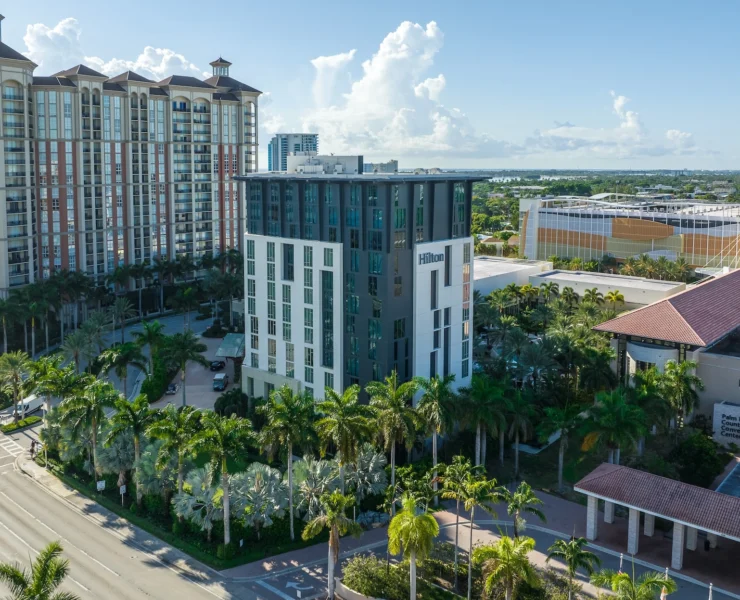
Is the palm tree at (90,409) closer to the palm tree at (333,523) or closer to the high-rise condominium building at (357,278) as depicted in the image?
the high-rise condominium building at (357,278)

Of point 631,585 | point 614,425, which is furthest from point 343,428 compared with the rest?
point 631,585

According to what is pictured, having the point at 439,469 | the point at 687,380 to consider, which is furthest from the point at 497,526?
the point at 687,380

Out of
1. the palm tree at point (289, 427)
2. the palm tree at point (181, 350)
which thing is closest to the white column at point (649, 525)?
the palm tree at point (289, 427)

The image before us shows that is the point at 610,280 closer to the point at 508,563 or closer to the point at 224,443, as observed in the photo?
the point at 224,443

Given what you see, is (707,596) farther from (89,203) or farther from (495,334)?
(89,203)

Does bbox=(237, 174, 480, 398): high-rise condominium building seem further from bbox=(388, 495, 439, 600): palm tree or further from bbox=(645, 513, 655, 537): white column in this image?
bbox=(388, 495, 439, 600): palm tree

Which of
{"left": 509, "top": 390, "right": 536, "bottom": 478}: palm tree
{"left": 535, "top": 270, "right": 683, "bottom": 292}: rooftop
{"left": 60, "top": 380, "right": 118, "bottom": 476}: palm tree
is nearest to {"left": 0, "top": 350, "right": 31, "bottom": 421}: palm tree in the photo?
{"left": 60, "top": 380, "right": 118, "bottom": 476}: palm tree
